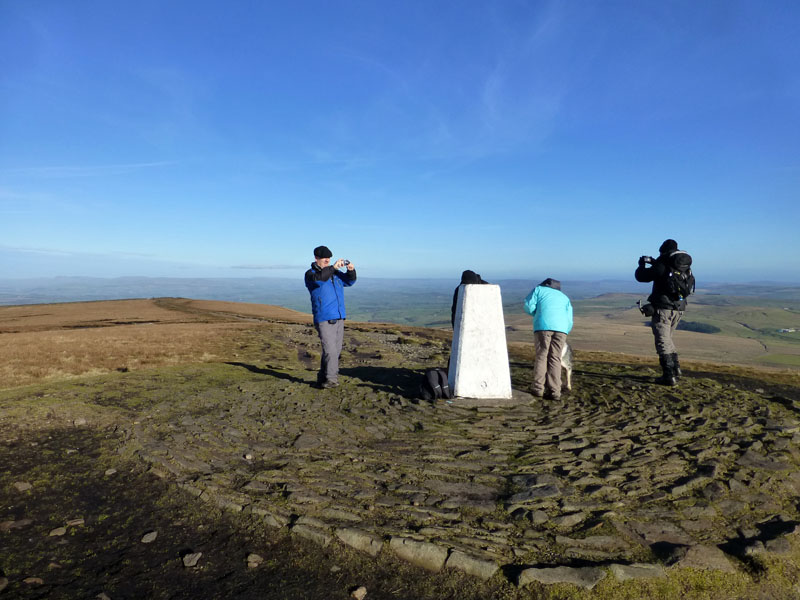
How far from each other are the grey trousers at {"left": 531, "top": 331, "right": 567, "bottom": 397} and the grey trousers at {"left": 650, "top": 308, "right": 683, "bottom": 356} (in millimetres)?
2632

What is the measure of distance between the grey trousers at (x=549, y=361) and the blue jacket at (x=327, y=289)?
15.4 ft

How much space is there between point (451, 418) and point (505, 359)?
217 cm

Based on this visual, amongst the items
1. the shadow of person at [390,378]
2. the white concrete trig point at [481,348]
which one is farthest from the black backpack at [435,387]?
the shadow of person at [390,378]

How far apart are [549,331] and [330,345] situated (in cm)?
525

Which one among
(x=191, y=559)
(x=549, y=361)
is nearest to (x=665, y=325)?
(x=549, y=361)

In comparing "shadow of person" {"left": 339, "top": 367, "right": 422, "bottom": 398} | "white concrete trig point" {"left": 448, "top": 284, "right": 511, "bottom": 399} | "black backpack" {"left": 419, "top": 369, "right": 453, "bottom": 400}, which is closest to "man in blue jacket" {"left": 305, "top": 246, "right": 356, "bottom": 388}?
"shadow of person" {"left": 339, "top": 367, "right": 422, "bottom": 398}

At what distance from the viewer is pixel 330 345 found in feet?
33.9

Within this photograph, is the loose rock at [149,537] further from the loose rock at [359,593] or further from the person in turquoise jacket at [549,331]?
the person in turquoise jacket at [549,331]

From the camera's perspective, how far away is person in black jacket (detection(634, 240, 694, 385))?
10.1 meters

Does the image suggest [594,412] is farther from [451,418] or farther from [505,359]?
[451,418]

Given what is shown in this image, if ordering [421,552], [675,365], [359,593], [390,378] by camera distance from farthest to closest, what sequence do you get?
[390,378], [675,365], [421,552], [359,593]

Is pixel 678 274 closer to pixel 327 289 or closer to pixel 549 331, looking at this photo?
pixel 549 331

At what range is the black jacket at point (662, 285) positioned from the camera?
1018cm

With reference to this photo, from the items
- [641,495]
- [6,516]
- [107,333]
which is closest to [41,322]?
[107,333]
